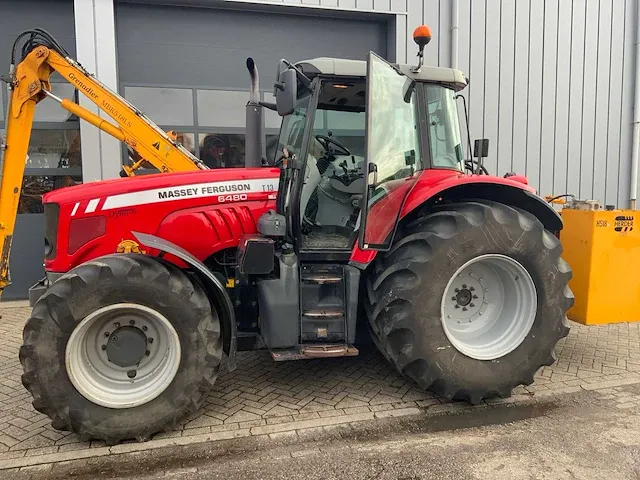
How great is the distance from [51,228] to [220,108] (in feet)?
14.5

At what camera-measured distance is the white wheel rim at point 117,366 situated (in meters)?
3.13

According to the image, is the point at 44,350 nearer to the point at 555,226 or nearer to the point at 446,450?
the point at 446,450

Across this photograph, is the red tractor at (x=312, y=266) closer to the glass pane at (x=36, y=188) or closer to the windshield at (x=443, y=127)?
the windshield at (x=443, y=127)

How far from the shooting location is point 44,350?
303cm

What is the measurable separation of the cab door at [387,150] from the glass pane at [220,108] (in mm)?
4453

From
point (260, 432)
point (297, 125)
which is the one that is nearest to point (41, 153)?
point (297, 125)

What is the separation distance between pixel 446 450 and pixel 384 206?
1710mm

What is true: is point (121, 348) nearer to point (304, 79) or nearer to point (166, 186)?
point (166, 186)

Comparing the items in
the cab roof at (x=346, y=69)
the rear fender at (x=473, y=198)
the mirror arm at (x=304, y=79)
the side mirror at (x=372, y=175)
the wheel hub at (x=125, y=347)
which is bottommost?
the wheel hub at (x=125, y=347)

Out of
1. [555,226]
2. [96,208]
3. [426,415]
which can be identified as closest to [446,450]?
[426,415]

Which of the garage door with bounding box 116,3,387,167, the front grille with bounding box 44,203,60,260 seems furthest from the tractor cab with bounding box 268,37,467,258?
the garage door with bounding box 116,3,387,167

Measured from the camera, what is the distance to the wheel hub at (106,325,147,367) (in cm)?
326

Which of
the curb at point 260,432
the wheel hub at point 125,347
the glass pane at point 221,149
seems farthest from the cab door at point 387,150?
the glass pane at point 221,149

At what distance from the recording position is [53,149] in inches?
286
